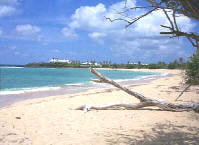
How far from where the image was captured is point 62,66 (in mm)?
134875

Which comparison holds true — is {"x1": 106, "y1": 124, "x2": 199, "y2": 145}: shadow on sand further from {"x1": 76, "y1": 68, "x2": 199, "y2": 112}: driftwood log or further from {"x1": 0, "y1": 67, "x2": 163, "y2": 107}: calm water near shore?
{"x1": 0, "y1": 67, "x2": 163, "y2": 107}: calm water near shore

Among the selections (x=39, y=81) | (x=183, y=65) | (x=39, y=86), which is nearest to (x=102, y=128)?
(x=183, y=65)

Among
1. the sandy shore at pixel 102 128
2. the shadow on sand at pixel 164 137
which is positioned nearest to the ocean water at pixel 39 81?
the sandy shore at pixel 102 128

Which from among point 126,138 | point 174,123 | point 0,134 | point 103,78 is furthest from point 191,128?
point 0,134

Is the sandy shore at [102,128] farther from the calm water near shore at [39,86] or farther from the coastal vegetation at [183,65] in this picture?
the calm water near shore at [39,86]

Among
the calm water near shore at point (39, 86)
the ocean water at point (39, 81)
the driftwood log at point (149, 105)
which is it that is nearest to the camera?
the driftwood log at point (149, 105)

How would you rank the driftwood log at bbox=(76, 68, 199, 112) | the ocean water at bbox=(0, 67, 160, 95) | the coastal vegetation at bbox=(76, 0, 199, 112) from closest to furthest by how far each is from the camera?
1. the coastal vegetation at bbox=(76, 0, 199, 112)
2. the driftwood log at bbox=(76, 68, 199, 112)
3. the ocean water at bbox=(0, 67, 160, 95)

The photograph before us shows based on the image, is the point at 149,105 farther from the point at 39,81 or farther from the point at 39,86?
the point at 39,81

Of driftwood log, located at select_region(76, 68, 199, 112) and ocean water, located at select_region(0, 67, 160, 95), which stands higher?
driftwood log, located at select_region(76, 68, 199, 112)

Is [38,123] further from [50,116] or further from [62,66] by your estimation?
[62,66]

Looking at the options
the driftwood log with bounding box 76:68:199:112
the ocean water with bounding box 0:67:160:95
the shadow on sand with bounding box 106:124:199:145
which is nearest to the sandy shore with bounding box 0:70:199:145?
the shadow on sand with bounding box 106:124:199:145

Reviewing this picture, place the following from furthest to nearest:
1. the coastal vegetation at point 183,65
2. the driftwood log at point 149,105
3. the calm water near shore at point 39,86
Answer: the calm water near shore at point 39,86 < the driftwood log at point 149,105 < the coastal vegetation at point 183,65

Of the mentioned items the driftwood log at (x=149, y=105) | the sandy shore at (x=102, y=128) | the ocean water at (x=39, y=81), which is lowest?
the ocean water at (x=39, y=81)

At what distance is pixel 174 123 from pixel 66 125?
2.71 meters
